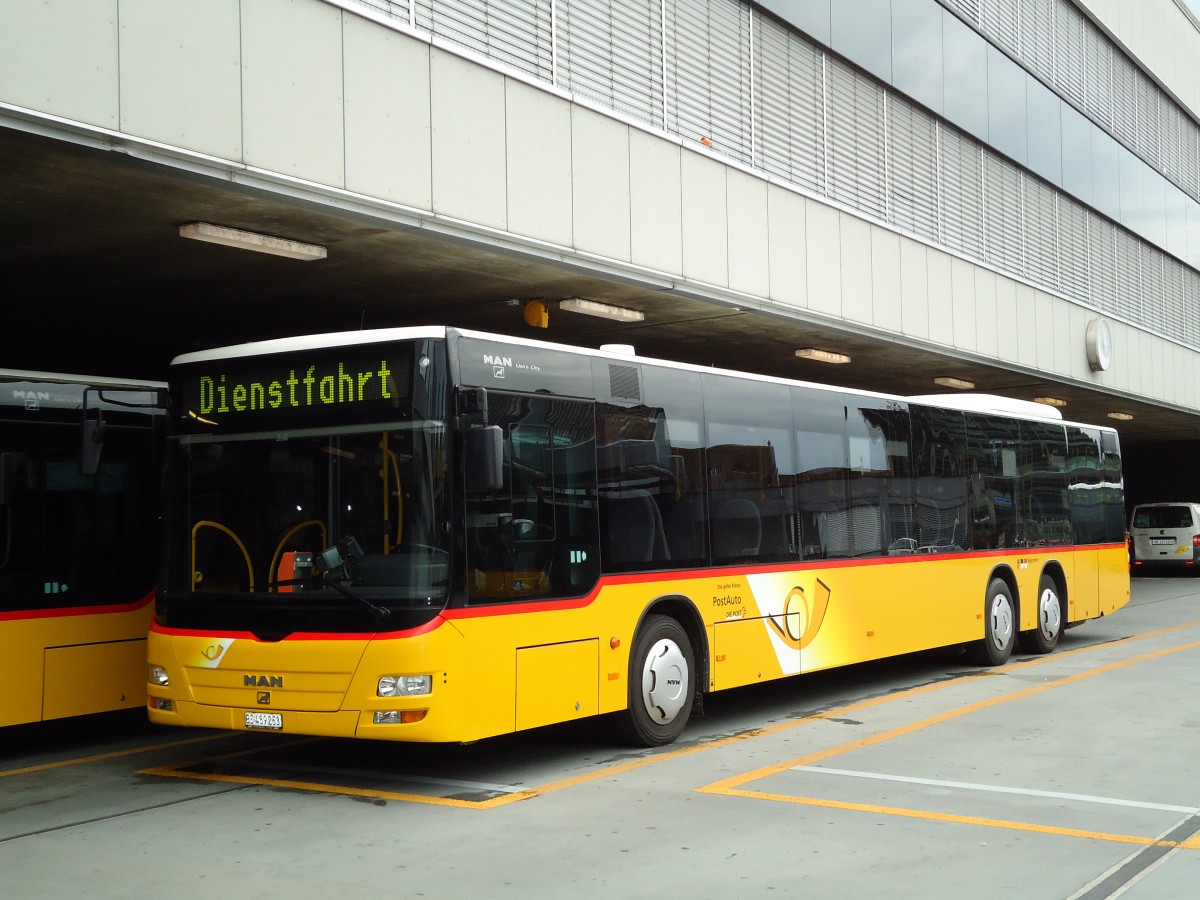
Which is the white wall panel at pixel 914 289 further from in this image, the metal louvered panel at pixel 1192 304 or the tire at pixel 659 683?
the metal louvered panel at pixel 1192 304

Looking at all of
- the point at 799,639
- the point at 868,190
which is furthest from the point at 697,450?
the point at 868,190

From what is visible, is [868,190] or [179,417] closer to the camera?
[179,417]

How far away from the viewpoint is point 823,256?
56.1 ft

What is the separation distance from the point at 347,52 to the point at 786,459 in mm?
5037

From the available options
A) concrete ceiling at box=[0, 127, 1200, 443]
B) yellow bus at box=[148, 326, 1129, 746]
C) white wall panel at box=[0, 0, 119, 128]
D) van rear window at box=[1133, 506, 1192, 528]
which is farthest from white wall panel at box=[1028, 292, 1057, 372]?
white wall panel at box=[0, 0, 119, 128]

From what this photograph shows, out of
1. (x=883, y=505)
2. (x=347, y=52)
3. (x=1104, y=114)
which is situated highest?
(x=1104, y=114)

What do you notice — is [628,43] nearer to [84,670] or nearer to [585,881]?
[84,670]

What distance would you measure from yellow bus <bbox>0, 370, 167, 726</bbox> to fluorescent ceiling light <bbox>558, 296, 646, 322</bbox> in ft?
15.9

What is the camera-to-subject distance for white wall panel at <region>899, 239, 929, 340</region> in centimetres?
1914

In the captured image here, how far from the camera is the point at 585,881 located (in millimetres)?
6141

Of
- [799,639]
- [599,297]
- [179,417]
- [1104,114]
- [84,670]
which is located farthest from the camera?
[1104,114]

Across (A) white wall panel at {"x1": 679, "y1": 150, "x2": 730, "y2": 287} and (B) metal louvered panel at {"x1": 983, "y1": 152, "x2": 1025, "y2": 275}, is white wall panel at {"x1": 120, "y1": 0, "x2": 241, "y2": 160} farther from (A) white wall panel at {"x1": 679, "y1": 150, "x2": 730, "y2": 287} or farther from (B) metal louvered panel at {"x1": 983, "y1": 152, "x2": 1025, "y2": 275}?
(B) metal louvered panel at {"x1": 983, "y1": 152, "x2": 1025, "y2": 275}

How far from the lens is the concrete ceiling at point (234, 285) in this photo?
959 cm

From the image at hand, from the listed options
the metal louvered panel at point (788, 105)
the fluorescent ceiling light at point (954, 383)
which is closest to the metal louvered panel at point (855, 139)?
the metal louvered panel at point (788, 105)
